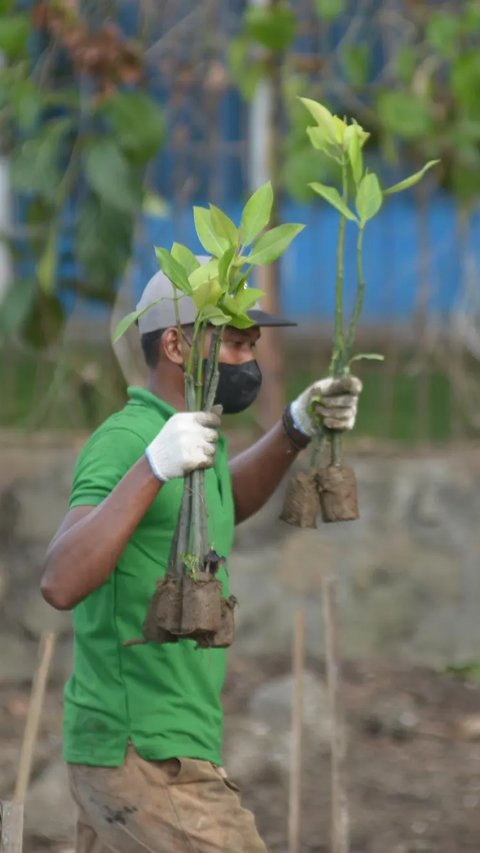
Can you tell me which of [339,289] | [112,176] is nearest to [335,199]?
[339,289]

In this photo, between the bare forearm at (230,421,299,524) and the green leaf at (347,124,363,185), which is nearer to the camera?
the green leaf at (347,124,363,185)

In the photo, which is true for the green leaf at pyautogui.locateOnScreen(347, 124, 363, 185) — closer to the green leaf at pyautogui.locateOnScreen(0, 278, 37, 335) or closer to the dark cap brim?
the dark cap brim

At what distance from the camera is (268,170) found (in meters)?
6.12

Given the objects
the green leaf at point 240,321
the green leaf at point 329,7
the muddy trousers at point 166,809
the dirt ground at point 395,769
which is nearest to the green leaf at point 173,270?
the green leaf at point 240,321

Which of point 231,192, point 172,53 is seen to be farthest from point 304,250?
point 172,53

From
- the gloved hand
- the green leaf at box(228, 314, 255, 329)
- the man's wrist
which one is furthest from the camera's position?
the man's wrist

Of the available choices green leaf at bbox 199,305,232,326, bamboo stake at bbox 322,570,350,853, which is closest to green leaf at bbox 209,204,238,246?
green leaf at bbox 199,305,232,326

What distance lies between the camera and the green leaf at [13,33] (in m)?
5.79

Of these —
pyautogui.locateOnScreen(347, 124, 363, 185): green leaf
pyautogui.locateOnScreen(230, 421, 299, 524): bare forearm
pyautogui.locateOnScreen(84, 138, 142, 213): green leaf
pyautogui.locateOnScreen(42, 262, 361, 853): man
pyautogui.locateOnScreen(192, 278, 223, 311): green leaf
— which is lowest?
pyautogui.locateOnScreen(42, 262, 361, 853): man

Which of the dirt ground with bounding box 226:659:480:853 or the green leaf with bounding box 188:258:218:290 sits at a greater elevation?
the green leaf with bounding box 188:258:218:290

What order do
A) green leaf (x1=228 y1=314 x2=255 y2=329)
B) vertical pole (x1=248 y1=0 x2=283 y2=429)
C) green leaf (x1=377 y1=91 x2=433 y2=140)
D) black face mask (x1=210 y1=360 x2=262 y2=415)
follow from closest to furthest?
green leaf (x1=228 y1=314 x2=255 y2=329)
black face mask (x1=210 y1=360 x2=262 y2=415)
green leaf (x1=377 y1=91 x2=433 y2=140)
vertical pole (x1=248 y1=0 x2=283 y2=429)

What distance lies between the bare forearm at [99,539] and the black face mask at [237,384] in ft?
1.15

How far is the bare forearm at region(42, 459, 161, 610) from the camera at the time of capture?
313 cm

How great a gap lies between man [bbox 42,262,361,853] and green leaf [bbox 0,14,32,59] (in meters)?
2.56
